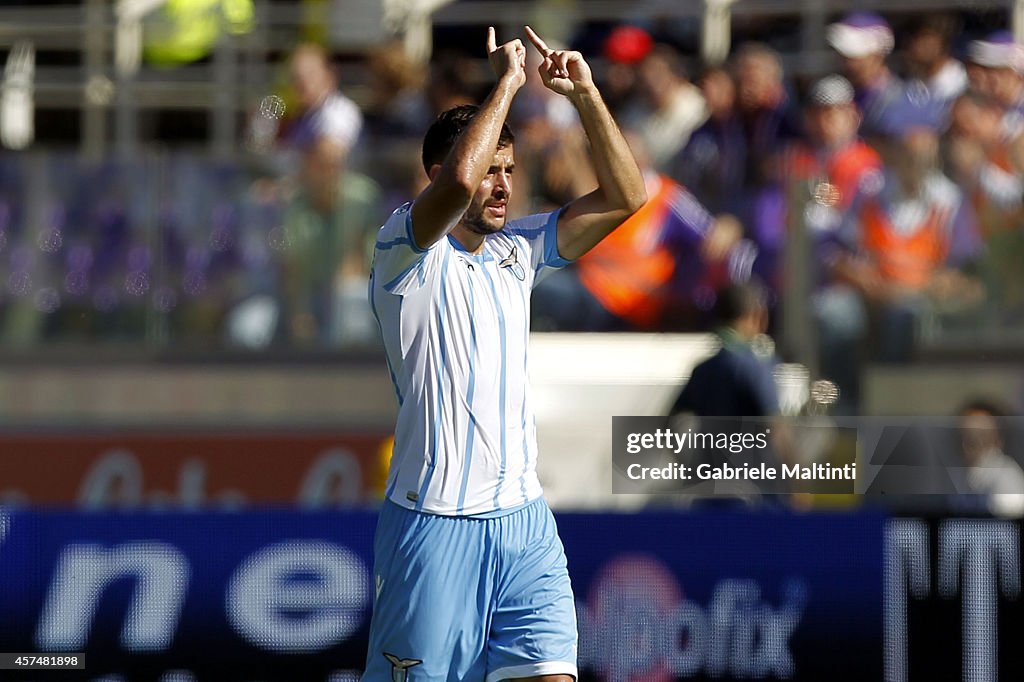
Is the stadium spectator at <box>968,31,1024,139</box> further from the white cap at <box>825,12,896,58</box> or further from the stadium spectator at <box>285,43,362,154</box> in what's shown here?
the stadium spectator at <box>285,43,362,154</box>

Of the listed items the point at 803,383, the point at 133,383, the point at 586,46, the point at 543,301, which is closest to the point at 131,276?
the point at 133,383

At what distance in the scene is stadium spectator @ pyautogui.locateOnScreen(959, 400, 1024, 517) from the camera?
5914 mm

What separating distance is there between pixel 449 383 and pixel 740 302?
119 inches

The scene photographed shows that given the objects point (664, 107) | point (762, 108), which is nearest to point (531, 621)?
point (762, 108)

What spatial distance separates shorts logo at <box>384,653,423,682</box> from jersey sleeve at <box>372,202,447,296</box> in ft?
3.07

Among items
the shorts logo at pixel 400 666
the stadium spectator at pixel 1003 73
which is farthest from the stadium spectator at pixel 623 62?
the shorts logo at pixel 400 666

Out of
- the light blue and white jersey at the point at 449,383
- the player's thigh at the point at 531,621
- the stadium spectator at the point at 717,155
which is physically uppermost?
the stadium spectator at the point at 717,155

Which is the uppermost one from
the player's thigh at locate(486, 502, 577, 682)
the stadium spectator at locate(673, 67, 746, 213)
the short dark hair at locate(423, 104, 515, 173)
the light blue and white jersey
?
the stadium spectator at locate(673, 67, 746, 213)

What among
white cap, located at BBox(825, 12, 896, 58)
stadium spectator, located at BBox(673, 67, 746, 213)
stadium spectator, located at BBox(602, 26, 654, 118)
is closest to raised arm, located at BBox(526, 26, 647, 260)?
stadium spectator, located at BBox(673, 67, 746, 213)

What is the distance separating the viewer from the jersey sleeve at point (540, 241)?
4285mm

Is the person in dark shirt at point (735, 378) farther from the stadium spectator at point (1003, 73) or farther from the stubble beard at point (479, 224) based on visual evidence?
the stubble beard at point (479, 224)

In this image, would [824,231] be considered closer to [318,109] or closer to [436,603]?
[318,109]

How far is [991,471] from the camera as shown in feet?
19.6

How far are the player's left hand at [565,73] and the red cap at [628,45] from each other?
429 centimetres
